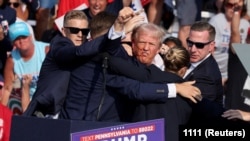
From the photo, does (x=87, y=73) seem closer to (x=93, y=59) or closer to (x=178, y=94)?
(x=93, y=59)

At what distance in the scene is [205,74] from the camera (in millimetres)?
8141

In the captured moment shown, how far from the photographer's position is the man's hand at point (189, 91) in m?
7.28

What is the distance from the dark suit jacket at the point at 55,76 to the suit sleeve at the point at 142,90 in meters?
0.36

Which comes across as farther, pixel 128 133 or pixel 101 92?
pixel 101 92

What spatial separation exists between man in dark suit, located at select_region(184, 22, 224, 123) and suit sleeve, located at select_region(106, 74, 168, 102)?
0.98ft

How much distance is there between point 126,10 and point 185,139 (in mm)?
1011

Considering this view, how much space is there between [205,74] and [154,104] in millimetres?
965

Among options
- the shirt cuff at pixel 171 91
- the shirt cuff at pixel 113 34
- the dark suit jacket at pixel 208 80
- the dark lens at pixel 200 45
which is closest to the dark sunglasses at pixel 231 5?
the dark lens at pixel 200 45

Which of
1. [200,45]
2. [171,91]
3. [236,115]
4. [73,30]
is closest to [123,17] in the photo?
[171,91]

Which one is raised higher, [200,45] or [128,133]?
[200,45]

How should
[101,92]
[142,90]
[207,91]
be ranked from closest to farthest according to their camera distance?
[142,90] → [101,92] → [207,91]

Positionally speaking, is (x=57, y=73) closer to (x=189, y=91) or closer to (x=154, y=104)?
(x=154, y=104)

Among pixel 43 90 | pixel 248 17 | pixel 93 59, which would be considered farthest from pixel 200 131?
pixel 248 17

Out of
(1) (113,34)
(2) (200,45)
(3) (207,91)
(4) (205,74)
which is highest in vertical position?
(1) (113,34)
